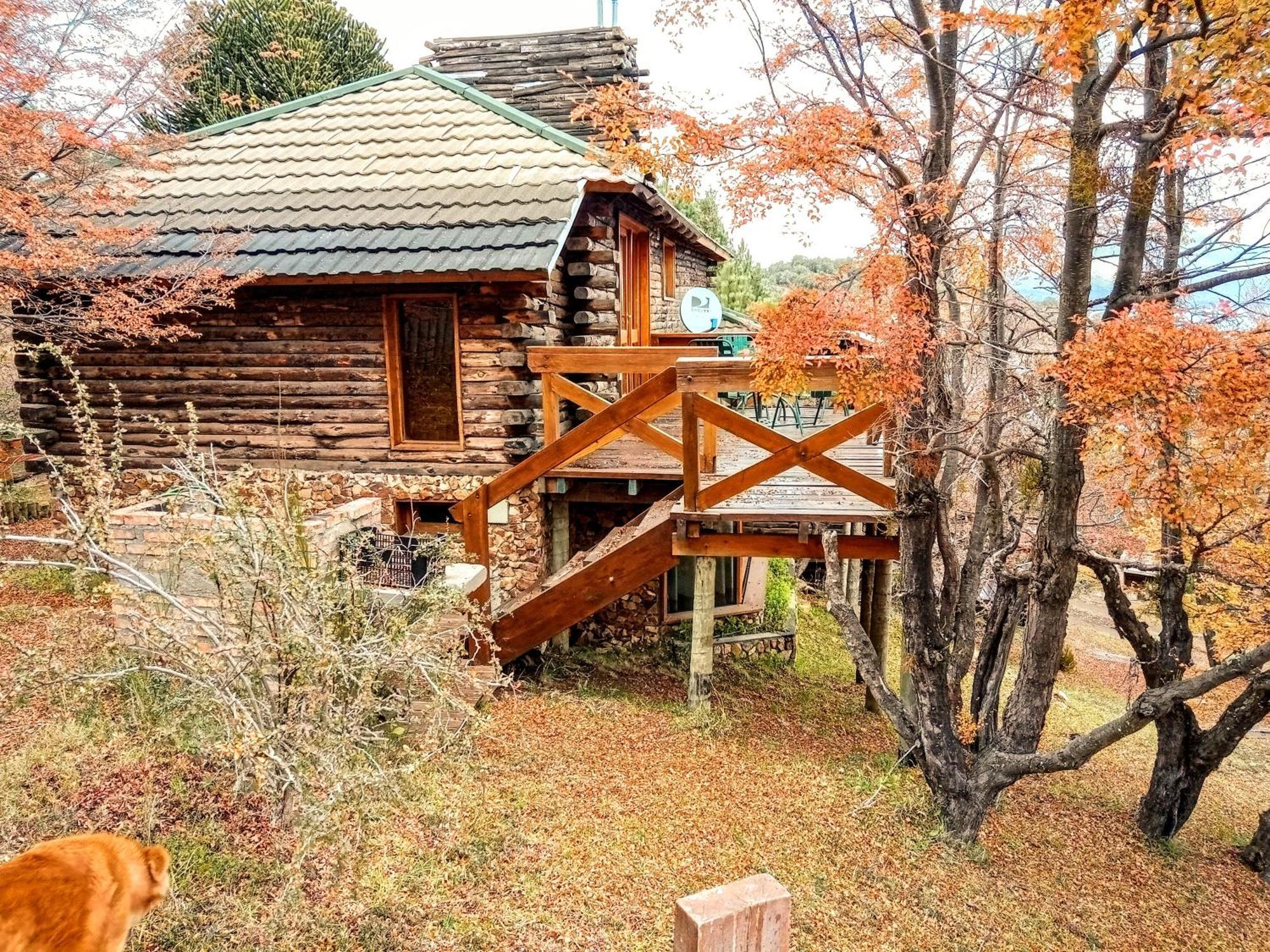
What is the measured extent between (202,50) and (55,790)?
813 cm

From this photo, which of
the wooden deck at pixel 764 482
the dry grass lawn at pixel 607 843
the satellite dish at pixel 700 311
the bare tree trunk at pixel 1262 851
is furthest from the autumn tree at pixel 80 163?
the bare tree trunk at pixel 1262 851

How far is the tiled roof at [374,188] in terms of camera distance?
25.3 ft

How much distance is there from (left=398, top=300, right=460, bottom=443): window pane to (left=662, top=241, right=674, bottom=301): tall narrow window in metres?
5.61

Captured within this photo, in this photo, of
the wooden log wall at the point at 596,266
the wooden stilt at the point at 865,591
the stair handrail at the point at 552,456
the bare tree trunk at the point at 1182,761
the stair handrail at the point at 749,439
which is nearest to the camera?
the bare tree trunk at the point at 1182,761

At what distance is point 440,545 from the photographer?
5516mm

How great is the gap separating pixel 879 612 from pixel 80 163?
9.39 metres

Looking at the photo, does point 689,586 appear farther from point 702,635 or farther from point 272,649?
point 272,649

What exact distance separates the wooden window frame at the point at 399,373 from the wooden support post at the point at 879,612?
491 centimetres

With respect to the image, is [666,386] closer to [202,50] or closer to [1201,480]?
[1201,480]

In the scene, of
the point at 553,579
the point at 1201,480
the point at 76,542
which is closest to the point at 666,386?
the point at 553,579

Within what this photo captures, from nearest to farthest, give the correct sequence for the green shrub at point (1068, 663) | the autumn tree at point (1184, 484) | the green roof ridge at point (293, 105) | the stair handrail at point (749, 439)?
the autumn tree at point (1184, 484), the stair handrail at point (749, 439), the green roof ridge at point (293, 105), the green shrub at point (1068, 663)

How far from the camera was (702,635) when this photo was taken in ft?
24.3

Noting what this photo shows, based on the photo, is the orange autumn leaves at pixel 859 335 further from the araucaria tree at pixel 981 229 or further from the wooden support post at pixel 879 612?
the wooden support post at pixel 879 612

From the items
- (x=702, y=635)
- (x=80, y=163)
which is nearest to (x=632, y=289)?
(x=702, y=635)
